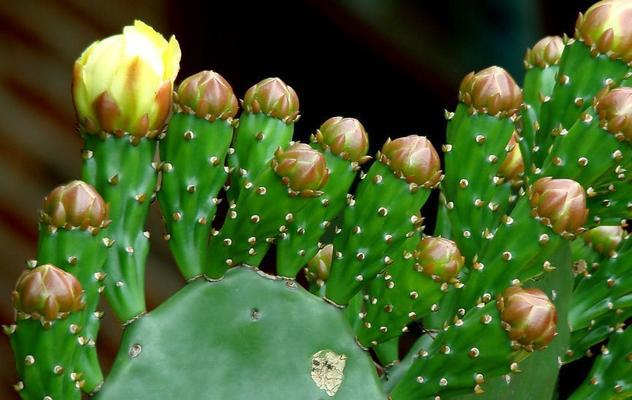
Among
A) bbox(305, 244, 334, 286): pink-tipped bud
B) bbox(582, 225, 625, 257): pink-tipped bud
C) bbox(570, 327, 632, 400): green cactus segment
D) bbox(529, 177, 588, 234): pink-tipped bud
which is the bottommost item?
bbox(570, 327, 632, 400): green cactus segment

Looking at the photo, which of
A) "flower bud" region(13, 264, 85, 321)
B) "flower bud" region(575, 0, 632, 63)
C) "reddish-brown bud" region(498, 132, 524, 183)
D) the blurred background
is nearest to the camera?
"flower bud" region(13, 264, 85, 321)

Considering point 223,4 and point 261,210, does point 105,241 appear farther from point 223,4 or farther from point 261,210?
point 223,4

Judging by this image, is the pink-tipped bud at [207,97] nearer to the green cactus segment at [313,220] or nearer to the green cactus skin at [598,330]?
the green cactus segment at [313,220]

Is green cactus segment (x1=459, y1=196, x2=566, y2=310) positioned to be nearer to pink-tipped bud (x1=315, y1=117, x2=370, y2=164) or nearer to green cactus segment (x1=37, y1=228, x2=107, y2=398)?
pink-tipped bud (x1=315, y1=117, x2=370, y2=164)

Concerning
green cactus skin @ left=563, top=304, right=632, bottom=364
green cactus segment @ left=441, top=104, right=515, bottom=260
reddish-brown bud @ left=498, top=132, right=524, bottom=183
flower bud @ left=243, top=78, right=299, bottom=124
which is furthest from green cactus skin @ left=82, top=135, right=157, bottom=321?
green cactus skin @ left=563, top=304, right=632, bottom=364

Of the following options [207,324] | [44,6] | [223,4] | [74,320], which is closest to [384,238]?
[207,324]

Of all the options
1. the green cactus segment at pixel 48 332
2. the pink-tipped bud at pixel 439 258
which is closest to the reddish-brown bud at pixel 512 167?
the pink-tipped bud at pixel 439 258

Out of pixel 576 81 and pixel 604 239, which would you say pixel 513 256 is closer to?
pixel 576 81
